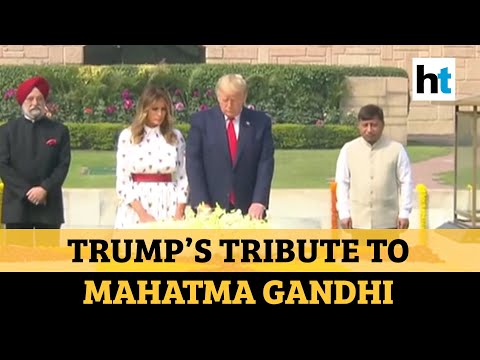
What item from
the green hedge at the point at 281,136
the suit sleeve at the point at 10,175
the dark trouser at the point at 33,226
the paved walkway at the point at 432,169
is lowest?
the dark trouser at the point at 33,226

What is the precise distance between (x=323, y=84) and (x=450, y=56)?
259cm

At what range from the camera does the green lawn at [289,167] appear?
36.2 feet

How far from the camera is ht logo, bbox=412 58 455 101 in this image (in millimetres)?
9099

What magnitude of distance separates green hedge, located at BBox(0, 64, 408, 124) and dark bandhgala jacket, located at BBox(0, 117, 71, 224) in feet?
7.05

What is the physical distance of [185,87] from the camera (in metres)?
10.9

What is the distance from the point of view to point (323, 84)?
38.2 feet

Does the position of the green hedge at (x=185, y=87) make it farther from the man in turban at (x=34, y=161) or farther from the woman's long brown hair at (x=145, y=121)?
the woman's long brown hair at (x=145, y=121)

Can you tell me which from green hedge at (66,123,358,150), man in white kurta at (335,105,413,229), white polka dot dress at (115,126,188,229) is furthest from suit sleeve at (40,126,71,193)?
green hedge at (66,123,358,150)

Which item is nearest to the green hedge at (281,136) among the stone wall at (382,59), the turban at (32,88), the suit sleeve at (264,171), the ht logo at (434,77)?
the stone wall at (382,59)

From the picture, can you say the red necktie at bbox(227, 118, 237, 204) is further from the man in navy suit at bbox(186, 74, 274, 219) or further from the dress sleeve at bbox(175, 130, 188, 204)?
the dress sleeve at bbox(175, 130, 188, 204)

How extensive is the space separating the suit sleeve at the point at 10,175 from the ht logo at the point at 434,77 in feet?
10.2

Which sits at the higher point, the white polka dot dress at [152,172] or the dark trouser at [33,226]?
the white polka dot dress at [152,172]

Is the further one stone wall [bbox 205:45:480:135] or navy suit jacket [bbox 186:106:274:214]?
stone wall [bbox 205:45:480:135]

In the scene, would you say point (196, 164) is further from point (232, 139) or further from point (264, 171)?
point (264, 171)
